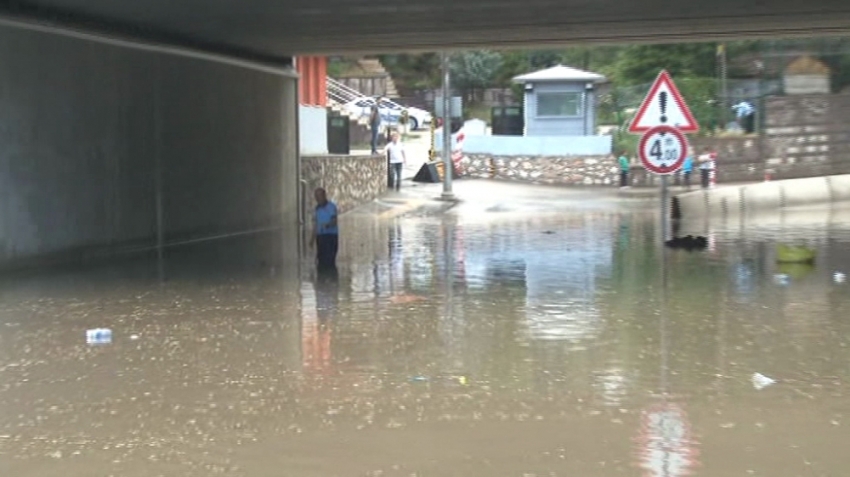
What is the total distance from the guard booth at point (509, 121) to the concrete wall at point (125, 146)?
1993 cm

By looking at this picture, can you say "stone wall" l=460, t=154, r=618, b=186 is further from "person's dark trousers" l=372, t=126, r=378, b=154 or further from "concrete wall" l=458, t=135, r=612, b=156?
"person's dark trousers" l=372, t=126, r=378, b=154

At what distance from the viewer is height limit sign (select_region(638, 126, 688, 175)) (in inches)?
457

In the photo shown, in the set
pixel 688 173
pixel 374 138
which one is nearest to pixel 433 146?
pixel 374 138

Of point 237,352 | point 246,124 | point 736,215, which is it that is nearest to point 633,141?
point 736,215

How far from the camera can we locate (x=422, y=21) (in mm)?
16938

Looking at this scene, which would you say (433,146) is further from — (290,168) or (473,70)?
(473,70)

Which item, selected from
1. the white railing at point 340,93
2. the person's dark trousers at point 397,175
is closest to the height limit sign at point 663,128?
the person's dark trousers at point 397,175

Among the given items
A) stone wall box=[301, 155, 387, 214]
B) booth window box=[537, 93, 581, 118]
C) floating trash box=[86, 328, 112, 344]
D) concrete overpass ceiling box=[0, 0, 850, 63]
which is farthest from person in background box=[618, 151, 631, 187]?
floating trash box=[86, 328, 112, 344]

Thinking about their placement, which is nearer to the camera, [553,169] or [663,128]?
[663,128]

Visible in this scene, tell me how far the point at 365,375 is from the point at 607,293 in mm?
5147

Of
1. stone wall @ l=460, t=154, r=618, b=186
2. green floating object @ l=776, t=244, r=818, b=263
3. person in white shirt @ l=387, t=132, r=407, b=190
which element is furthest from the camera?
stone wall @ l=460, t=154, r=618, b=186

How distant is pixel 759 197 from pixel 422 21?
13.3 m

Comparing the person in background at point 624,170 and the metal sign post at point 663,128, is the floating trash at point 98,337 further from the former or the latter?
the person in background at point 624,170

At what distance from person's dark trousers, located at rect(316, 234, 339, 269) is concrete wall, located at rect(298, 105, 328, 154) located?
11.6 metres
